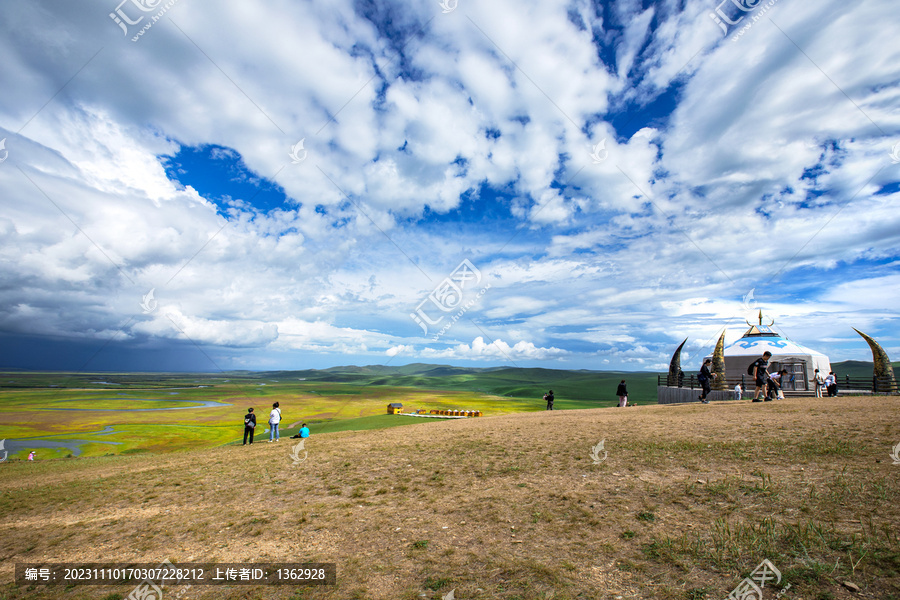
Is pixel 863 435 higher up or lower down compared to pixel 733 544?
higher up

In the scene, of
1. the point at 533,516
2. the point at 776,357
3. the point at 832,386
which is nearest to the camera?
the point at 533,516

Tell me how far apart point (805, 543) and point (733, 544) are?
1173 millimetres

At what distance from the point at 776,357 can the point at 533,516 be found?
160 feet

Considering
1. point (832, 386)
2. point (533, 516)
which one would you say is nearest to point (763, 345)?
point (832, 386)

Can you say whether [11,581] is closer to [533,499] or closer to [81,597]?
[81,597]

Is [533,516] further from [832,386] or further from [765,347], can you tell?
[765,347]

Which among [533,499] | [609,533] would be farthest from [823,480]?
[533,499]

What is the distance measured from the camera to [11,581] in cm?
907

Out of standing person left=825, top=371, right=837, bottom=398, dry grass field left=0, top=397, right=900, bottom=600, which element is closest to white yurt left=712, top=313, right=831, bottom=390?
standing person left=825, top=371, right=837, bottom=398

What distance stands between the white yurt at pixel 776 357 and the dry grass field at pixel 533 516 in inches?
1147

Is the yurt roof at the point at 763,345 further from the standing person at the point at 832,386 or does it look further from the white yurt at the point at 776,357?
the standing person at the point at 832,386

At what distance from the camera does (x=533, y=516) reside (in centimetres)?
1013

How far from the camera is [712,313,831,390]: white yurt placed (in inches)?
1656

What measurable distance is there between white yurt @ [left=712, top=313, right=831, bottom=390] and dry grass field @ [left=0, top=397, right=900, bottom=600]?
29.1m
